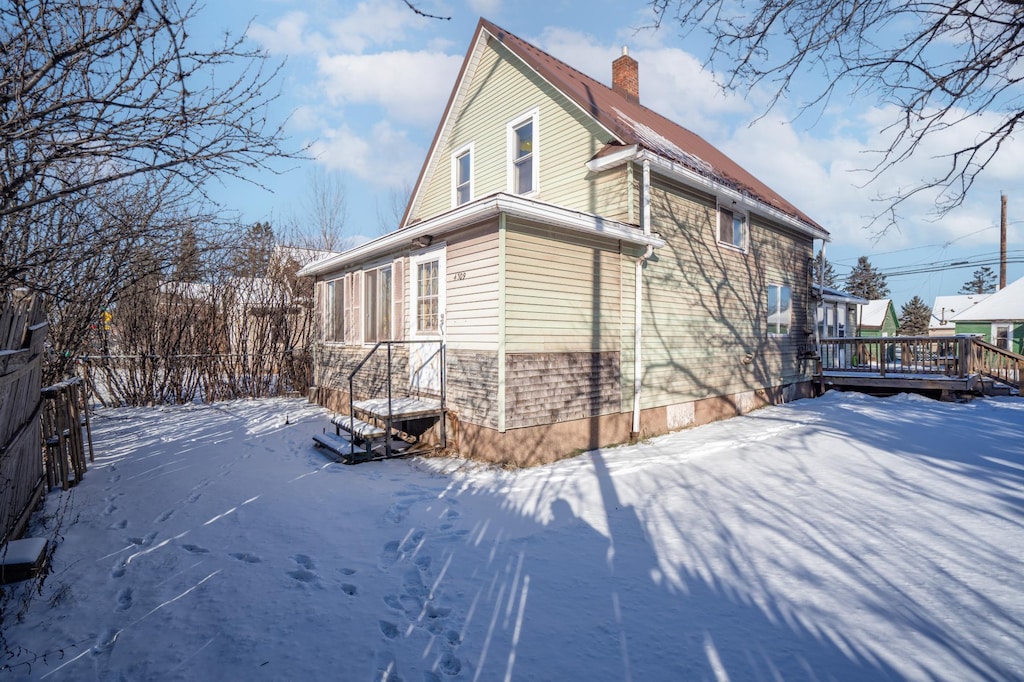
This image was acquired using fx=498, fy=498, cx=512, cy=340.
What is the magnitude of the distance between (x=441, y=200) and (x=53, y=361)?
27.4ft

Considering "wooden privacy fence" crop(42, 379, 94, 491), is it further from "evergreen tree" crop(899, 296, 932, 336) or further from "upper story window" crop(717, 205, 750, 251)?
"evergreen tree" crop(899, 296, 932, 336)

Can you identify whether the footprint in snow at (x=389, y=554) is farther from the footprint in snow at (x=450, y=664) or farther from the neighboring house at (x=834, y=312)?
the neighboring house at (x=834, y=312)

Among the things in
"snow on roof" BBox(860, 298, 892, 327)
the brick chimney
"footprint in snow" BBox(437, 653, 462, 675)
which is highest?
the brick chimney

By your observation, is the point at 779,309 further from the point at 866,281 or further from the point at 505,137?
the point at 866,281

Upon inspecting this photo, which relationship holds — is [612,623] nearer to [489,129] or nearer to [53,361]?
[53,361]

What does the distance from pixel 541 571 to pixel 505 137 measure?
9.23 meters

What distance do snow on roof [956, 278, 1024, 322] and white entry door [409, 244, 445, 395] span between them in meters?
31.5

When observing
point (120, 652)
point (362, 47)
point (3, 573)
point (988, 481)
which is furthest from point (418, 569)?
point (988, 481)

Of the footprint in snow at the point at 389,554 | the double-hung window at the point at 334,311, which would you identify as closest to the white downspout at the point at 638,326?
the footprint in snow at the point at 389,554

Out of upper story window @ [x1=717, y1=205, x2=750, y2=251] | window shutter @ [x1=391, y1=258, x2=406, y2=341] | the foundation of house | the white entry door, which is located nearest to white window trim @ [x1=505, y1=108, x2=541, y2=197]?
the white entry door

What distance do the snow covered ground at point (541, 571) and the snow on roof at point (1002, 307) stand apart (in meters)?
26.6

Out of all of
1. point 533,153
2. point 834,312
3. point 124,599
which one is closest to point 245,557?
point 124,599

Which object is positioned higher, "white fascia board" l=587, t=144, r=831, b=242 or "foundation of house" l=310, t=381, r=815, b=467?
"white fascia board" l=587, t=144, r=831, b=242

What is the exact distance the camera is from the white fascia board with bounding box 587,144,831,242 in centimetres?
813
